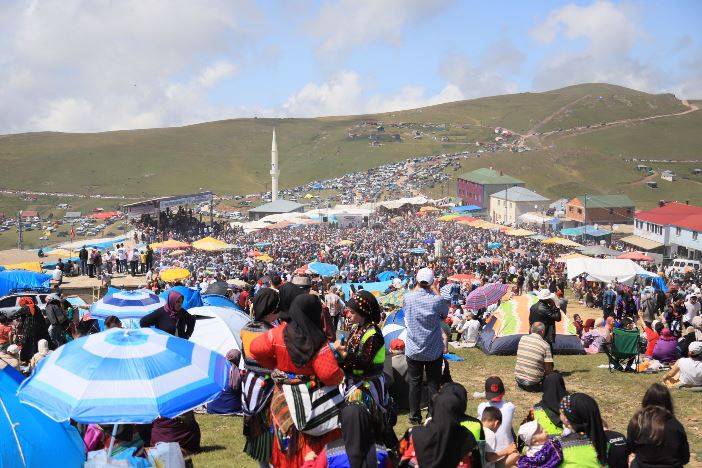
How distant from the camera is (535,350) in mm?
8633

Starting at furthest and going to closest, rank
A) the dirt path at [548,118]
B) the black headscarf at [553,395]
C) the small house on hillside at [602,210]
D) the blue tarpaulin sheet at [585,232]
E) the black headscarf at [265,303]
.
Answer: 1. the dirt path at [548,118]
2. the small house on hillside at [602,210]
3. the blue tarpaulin sheet at [585,232]
4. the black headscarf at [553,395]
5. the black headscarf at [265,303]

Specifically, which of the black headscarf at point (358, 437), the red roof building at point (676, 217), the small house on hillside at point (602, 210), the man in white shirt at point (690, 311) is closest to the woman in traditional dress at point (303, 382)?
the black headscarf at point (358, 437)

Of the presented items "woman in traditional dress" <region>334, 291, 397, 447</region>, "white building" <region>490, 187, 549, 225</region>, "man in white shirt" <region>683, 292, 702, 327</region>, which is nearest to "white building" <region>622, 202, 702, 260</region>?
"white building" <region>490, 187, 549, 225</region>

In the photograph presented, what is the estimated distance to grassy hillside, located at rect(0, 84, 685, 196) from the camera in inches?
5787

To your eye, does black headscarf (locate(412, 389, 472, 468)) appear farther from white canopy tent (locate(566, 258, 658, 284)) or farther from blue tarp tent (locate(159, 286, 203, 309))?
white canopy tent (locate(566, 258, 658, 284))

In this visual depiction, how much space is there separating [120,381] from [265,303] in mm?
1288

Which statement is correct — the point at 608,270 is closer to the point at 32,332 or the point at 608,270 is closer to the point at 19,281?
the point at 19,281

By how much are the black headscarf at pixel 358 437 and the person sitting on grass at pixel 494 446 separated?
1.41 m

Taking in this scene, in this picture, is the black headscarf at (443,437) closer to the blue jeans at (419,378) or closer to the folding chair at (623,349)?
the blue jeans at (419,378)

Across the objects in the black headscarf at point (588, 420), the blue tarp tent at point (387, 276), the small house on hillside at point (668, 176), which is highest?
the black headscarf at point (588, 420)

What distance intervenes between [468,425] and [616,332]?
6.77m

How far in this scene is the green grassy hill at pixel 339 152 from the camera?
401ft

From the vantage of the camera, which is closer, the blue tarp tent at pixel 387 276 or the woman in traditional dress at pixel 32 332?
the woman in traditional dress at pixel 32 332

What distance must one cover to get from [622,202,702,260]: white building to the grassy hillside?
305ft
